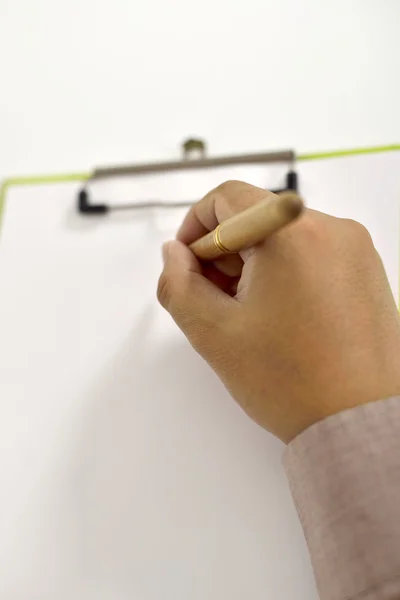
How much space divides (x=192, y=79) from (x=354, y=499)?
49 centimetres

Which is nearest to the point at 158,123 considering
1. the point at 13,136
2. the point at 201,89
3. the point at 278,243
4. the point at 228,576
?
the point at 201,89

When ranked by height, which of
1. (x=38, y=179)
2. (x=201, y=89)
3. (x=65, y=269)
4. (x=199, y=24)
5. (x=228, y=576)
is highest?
(x=199, y=24)

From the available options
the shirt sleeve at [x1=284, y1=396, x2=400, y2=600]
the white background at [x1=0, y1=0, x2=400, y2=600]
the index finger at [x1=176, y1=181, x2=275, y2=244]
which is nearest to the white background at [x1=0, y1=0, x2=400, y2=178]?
the white background at [x1=0, y1=0, x2=400, y2=600]

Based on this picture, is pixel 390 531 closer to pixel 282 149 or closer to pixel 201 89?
pixel 282 149

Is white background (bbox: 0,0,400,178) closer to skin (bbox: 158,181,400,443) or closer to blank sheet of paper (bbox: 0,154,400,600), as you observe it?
blank sheet of paper (bbox: 0,154,400,600)

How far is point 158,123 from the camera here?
0.59 metres

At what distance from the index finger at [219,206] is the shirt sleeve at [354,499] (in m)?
0.17

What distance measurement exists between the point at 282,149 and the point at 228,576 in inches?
15.4

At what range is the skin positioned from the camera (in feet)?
1.04

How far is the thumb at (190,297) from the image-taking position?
370mm

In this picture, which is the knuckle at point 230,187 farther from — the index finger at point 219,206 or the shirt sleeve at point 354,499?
the shirt sleeve at point 354,499

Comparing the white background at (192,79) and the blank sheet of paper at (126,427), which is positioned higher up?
the white background at (192,79)

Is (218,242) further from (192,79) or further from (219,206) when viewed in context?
(192,79)

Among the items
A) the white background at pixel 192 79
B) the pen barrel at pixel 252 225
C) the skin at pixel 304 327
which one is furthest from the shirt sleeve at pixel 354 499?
the white background at pixel 192 79
